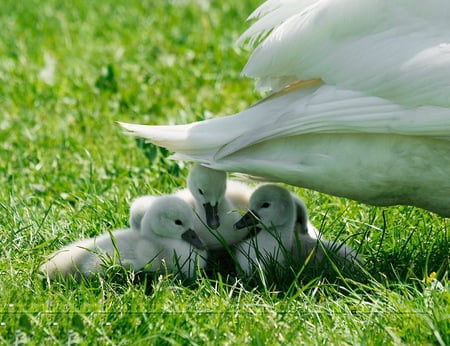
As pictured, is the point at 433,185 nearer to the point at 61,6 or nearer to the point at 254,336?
the point at 254,336

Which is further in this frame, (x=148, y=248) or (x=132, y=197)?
(x=132, y=197)

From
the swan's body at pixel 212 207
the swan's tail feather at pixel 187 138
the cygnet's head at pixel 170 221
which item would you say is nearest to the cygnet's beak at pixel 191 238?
the cygnet's head at pixel 170 221

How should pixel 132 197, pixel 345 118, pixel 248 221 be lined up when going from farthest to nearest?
pixel 132 197, pixel 248 221, pixel 345 118

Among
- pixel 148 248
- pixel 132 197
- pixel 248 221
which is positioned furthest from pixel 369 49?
pixel 132 197

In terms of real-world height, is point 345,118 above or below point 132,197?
above

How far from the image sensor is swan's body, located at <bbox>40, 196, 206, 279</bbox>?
4.66 metres

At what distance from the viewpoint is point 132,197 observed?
5742 mm

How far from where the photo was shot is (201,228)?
16.6ft

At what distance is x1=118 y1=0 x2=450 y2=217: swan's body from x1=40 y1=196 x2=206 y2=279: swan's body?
270mm

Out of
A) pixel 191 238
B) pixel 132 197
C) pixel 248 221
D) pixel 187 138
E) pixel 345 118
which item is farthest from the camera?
pixel 132 197

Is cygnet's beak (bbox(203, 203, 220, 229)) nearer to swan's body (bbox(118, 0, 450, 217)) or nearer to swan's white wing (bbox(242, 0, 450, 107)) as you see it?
swan's body (bbox(118, 0, 450, 217))

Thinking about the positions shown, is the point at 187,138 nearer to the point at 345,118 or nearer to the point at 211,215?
the point at 211,215

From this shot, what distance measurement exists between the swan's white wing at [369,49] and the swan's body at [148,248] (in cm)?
71

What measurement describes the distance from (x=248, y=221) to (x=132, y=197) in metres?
1.00
